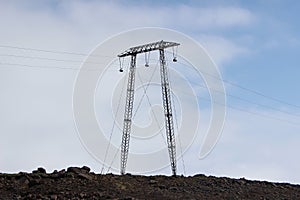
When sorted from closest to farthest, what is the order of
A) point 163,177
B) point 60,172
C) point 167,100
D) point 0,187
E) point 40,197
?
point 40,197 < point 0,187 < point 60,172 < point 163,177 < point 167,100

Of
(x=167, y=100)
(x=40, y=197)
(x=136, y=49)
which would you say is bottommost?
(x=40, y=197)

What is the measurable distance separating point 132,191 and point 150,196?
883mm

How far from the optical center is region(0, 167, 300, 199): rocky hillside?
87.6 ft

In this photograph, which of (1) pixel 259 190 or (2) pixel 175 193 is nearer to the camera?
(2) pixel 175 193

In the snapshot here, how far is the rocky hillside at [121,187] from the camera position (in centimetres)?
2669

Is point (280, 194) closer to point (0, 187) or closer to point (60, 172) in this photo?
point (60, 172)

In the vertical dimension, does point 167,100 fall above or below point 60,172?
above

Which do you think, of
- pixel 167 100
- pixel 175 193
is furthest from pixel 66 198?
pixel 167 100

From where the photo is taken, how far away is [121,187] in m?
28.5

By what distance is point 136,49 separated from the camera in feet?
138

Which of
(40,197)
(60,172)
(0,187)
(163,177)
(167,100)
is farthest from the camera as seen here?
(167,100)

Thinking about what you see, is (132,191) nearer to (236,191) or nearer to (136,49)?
(236,191)

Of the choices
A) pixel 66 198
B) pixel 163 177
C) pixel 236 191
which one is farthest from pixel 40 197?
pixel 236 191

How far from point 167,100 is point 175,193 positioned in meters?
13.1
